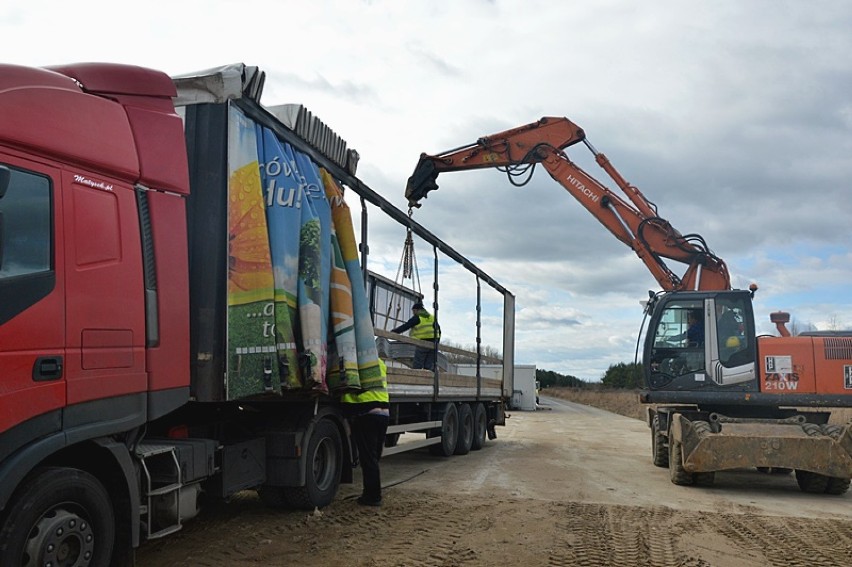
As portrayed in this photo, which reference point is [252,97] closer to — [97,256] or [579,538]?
[97,256]

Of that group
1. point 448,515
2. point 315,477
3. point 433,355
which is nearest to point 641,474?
point 433,355

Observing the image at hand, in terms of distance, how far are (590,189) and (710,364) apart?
431 cm

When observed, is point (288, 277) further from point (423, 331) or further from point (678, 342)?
point (678, 342)

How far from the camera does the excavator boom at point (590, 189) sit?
12438mm

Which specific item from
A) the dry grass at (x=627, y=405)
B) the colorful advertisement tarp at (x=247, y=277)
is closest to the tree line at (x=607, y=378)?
the dry grass at (x=627, y=405)

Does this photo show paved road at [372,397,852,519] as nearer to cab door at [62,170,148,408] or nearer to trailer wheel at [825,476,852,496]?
trailer wheel at [825,476,852,496]

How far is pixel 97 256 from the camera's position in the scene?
439 cm

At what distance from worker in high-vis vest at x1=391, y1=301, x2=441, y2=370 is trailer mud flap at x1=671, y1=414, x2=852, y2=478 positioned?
373 cm

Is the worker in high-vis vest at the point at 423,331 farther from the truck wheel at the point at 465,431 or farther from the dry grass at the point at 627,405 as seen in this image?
the dry grass at the point at 627,405

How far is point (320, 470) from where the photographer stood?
7195 mm

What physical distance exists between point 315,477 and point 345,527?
2.24 ft

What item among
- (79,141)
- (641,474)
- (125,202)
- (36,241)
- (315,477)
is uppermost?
(79,141)

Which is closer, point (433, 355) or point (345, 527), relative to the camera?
point (345, 527)

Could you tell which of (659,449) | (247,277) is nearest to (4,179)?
(247,277)
